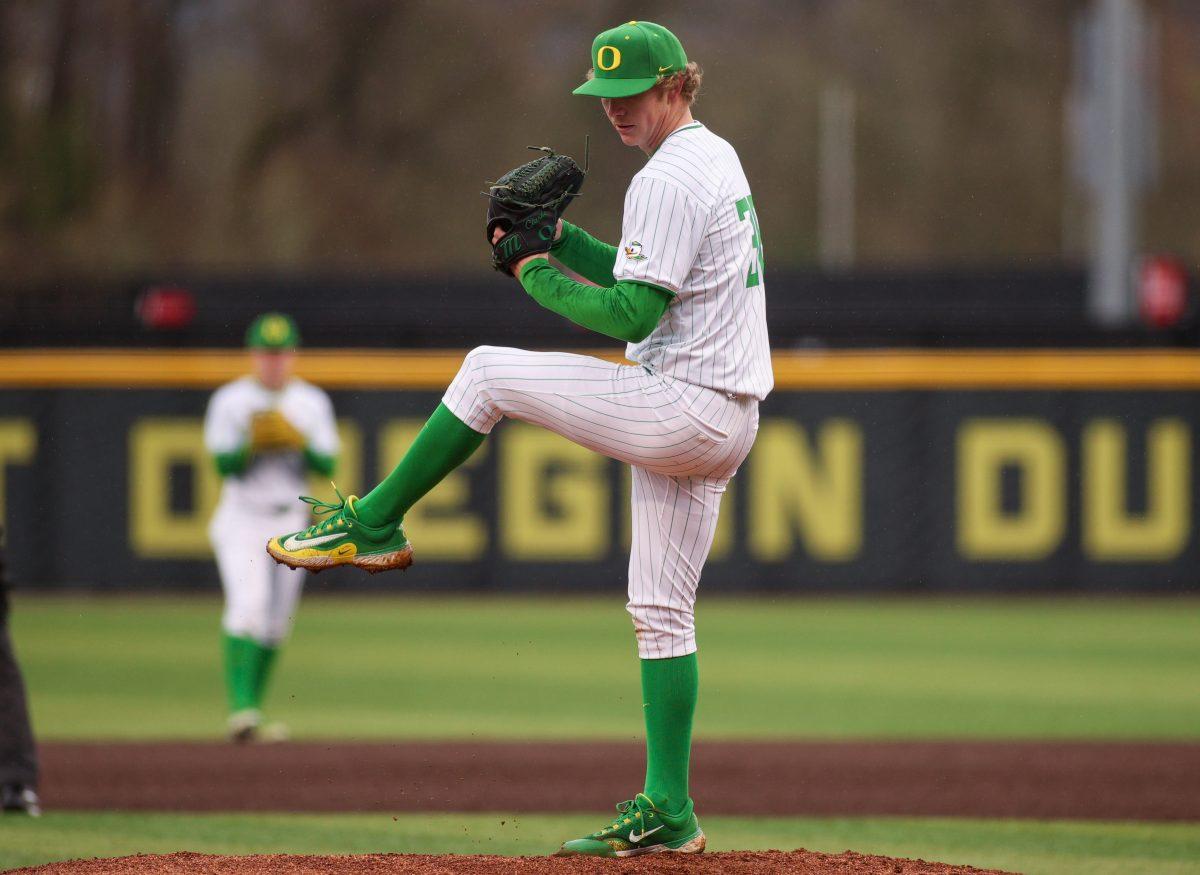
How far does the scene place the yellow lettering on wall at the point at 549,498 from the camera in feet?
47.9

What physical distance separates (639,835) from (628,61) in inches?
83.0

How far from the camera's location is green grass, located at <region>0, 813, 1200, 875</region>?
610cm

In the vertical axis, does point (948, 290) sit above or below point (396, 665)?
above

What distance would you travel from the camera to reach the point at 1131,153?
16359 millimetres

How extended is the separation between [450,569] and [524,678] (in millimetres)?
3907

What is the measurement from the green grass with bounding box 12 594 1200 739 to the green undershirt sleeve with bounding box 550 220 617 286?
419cm

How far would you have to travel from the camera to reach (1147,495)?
14305 mm

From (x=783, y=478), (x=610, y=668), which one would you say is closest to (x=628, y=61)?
(x=610, y=668)

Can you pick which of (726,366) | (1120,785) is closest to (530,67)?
(1120,785)

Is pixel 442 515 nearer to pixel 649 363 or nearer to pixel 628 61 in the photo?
pixel 649 363

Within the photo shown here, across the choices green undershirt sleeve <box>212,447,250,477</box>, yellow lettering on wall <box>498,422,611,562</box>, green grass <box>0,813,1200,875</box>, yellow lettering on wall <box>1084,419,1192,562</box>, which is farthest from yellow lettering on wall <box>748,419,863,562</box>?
green grass <box>0,813,1200,875</box>

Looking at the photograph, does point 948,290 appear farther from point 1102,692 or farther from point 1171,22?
point 1171,22

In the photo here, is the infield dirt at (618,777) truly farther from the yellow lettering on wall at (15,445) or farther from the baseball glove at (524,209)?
the yellow lettering on wall at (15,445)

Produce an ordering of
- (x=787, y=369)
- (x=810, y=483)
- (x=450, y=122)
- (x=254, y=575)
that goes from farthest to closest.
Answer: (x=450, y=122)
(x=787, y=369)
(x=810, y=483)
(x=254, y=575)
